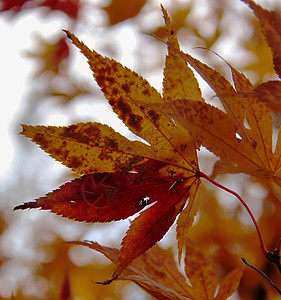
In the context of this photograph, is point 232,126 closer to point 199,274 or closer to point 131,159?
point 131,159

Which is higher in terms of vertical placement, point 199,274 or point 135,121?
point 135,121

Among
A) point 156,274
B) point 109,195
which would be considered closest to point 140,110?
point 109,195

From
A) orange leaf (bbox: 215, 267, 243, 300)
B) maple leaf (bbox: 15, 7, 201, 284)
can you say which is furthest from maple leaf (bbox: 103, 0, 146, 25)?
orange leaf (bbox: 215, 267, 243, 300)

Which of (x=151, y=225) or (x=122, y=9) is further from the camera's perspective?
(x=122, y=9)

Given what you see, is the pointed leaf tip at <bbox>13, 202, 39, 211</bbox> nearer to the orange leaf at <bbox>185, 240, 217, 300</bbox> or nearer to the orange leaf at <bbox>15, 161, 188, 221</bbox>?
the orange leaf at <bbox>15, 161, 188, 221</bbox>

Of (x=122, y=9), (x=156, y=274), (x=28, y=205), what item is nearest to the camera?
(x=28, y=205)

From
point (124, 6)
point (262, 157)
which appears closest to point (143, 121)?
point (262, 157)
